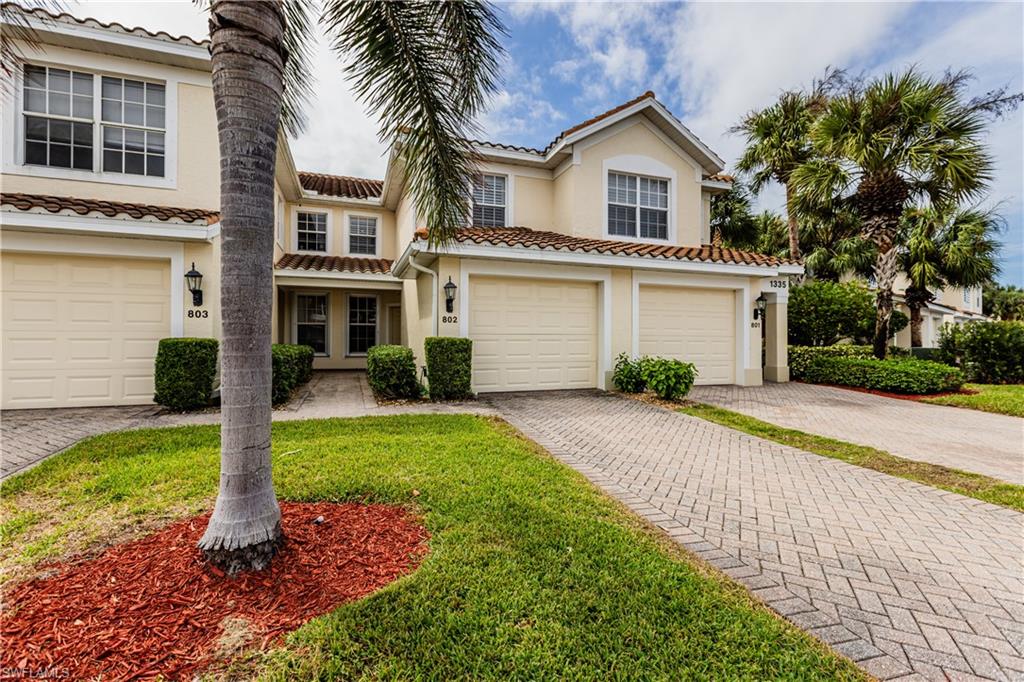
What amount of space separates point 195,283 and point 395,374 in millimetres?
4398

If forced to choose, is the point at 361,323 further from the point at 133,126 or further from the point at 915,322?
the point at 915,322

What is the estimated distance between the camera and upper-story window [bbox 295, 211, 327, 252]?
1600 cm

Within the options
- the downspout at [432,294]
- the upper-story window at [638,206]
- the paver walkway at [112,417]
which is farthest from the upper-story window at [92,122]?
the upper-story window at [638,206]

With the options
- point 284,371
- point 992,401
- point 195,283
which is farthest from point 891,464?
point 195,283

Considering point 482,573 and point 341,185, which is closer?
point 482,573

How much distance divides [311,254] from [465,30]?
13.2 meters

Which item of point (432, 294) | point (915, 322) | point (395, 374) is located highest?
point (432, 294)

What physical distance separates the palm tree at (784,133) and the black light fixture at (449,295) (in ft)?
39.3

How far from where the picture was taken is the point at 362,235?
1673 cm

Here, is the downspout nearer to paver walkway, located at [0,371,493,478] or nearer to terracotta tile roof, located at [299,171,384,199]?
paver walkway, located at [0,371,493,478]

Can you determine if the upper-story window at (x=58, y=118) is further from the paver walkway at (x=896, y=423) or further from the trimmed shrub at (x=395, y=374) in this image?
the paver walkway at (x=896, y=423)

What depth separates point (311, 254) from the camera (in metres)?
16.0

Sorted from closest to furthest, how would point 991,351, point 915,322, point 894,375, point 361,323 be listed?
1. point 894,375
2. point 991,351
3. point 361,323
4. point 915,322

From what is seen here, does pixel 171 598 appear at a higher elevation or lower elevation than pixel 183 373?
lower
